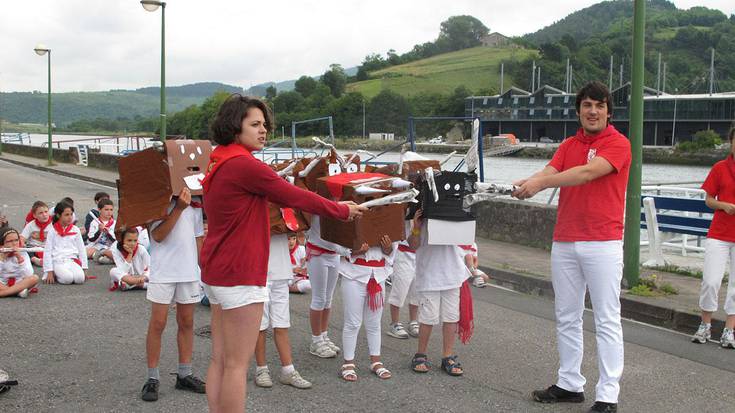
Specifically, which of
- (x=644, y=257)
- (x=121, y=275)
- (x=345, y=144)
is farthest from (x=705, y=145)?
(x=121, y=275)

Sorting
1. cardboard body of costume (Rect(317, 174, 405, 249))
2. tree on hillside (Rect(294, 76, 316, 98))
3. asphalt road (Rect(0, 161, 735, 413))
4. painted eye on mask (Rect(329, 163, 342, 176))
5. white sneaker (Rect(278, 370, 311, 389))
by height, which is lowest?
asphalt road (Rect(0, 161, 735, 413))

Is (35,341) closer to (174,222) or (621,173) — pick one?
(174,222)

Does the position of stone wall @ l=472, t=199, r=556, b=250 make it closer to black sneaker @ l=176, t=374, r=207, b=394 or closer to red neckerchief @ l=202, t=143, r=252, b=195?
black sneaker @ l=176, t=374, r=207, b=394

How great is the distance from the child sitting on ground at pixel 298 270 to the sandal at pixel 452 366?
3.27 meters

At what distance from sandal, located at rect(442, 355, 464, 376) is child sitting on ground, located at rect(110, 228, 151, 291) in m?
4.71

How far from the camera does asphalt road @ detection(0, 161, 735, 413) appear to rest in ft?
17.2

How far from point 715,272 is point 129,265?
6830mm

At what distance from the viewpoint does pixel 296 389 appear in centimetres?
555

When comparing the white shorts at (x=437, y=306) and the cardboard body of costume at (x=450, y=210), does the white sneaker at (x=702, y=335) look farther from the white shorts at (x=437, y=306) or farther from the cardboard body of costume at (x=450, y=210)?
the cardboard body of costume at (x=450, y=210)

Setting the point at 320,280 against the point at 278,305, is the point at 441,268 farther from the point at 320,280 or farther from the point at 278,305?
the point at 278,305

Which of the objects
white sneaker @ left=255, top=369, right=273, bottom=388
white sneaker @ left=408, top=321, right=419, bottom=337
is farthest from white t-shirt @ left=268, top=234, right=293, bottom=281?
white sneaker @ left=408, top=321, right=419, bottom=337

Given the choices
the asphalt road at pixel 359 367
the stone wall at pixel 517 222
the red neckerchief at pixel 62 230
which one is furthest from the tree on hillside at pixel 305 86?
the asphalt road at pixel 359 367

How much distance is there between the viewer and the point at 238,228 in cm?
382

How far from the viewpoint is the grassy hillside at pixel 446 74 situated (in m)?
129
